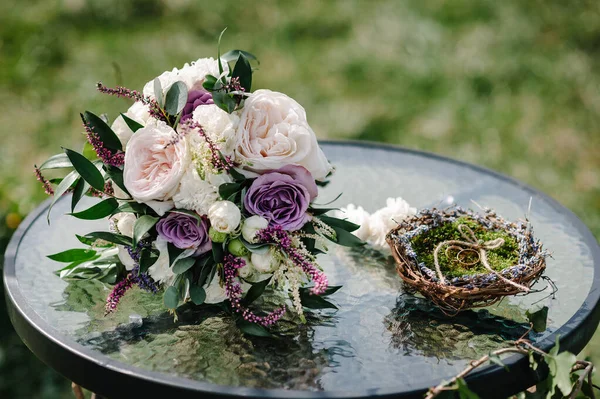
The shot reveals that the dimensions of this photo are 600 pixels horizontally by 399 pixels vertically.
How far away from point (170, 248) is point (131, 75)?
3467 mm

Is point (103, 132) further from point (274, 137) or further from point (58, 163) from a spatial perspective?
point (274, 137)

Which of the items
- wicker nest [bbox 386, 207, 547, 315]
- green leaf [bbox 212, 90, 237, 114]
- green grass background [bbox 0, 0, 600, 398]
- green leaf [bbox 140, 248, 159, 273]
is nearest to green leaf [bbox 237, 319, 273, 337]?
green leaf [bbox 140, 248, 159, 273]

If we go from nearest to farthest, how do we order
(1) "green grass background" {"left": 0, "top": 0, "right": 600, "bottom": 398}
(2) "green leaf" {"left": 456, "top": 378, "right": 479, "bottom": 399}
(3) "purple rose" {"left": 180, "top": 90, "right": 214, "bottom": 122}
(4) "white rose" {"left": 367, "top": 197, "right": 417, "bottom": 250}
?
(2) "green leaf" {"left": 456, "top": 378, "right": 479, "bottom": 399} → (3) "purple rose" {"left": 180, "top": 90, "right": 214, "bottom": 122} → (4) "white rose" {"left": 367, "top": 197, "right": 417, "bottom": 250} → (1) "green grass background" {"left": 0, "top": 0, "right": 600, "bottom": 398}

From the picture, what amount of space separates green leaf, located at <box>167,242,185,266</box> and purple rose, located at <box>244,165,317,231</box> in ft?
0.55

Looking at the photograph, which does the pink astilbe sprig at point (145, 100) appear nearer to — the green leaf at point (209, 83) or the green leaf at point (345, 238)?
the green leaf at point (209, 83)

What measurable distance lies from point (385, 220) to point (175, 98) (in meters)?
0.66

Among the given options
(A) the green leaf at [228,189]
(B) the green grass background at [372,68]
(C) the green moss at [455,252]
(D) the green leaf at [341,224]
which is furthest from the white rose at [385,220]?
(B) the green grass background at [372,68]

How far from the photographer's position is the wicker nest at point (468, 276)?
1.50 m

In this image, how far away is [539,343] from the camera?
1.46m

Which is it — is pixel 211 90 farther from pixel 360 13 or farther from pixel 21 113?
pixel 360 13

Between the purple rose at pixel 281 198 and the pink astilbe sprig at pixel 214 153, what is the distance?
68 millimetres

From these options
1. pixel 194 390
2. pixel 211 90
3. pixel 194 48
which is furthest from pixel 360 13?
pixel 194 390

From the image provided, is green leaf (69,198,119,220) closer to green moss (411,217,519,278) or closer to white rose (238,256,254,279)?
white rose (238,256,254,279)

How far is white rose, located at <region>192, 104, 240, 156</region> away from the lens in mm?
1449
